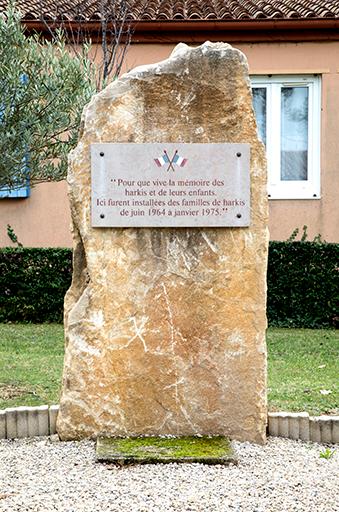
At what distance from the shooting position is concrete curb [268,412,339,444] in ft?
18.8

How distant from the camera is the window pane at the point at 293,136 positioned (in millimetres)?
13266

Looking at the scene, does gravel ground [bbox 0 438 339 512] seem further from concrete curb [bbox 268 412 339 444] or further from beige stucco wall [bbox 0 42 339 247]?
beige stucco wall [bbox 0 42 339 247]

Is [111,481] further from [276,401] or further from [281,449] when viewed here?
[276,401]

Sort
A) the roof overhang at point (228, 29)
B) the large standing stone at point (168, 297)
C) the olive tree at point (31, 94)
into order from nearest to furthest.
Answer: the large standing stone at point (168, 297) < the olive tree at point (31, 94) < the roof overhang at point (228, 29)

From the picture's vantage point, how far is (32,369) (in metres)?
8.41

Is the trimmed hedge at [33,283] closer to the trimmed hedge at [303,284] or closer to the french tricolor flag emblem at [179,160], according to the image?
the trimmed hedge at [303,284]

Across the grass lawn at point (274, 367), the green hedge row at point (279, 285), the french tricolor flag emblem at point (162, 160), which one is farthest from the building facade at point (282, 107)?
the french tricolor flag emblem at point (162, 160)

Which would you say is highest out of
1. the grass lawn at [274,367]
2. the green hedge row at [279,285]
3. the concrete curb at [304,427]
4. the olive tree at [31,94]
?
the olive tree at [31,94]

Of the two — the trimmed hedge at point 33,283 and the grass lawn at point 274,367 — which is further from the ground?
the trimmed hedge at point 33,283

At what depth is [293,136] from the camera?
43.7ft

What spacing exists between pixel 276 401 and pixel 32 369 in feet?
9.35

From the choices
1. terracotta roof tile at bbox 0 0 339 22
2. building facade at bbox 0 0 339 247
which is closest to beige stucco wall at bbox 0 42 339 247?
building facade at bbox 0 0 339 247

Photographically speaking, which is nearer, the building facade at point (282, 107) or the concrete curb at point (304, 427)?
the concrete curb at point (304, 427)

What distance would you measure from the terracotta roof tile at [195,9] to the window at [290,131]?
1.09 meters
